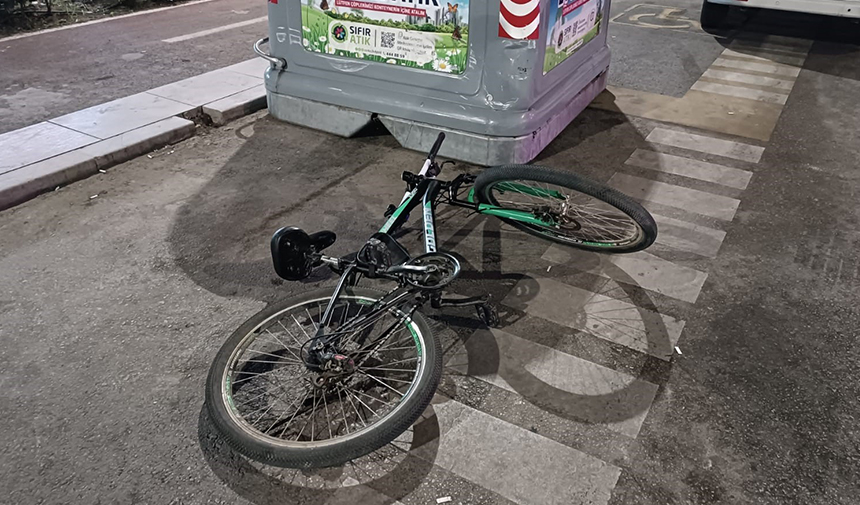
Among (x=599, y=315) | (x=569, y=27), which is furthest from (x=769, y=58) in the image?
(x=599, y=315)

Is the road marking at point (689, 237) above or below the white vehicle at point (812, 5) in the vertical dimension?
below

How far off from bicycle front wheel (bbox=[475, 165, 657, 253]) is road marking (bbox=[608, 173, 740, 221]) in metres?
1.12

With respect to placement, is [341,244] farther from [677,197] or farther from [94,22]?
[94,22]

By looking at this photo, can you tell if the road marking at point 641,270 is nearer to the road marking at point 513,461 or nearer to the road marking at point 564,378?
the road marking at point 564,378

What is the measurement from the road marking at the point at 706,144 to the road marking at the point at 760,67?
112 inches

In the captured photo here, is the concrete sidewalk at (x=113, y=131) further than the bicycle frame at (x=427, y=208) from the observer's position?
Yes

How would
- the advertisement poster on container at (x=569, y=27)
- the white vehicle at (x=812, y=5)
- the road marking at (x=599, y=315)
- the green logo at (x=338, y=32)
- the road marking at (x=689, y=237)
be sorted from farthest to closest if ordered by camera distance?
1. the white vehicle at (x=812, y=5)
2. the green logo at (x=338, y=32)
3. the advertisement poster on container at (x=569, y=27)
4. the road marking at (x=689, y=237)
5. the road marking at (x=599, y=315)

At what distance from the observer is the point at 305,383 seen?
10.3 ft

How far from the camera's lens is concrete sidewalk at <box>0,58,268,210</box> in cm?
511

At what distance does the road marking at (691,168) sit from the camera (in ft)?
17.5

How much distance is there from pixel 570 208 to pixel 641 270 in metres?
0.62

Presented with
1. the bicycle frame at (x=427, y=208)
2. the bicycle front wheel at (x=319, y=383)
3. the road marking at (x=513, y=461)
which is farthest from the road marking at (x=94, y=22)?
the road marking at (x=513, y=461)

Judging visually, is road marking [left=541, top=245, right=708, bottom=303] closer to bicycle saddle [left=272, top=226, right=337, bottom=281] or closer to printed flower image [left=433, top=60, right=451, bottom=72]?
bicycle saddle [left=272, top=226, right=337, bottom=281]

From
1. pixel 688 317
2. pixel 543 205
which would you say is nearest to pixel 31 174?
pixel 543 205
